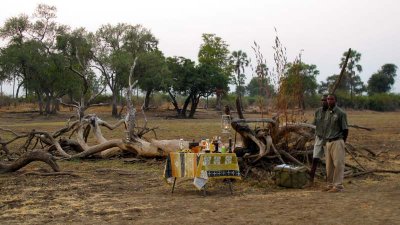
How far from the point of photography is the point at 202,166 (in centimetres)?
783

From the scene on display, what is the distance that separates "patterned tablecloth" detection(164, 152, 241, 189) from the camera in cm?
785

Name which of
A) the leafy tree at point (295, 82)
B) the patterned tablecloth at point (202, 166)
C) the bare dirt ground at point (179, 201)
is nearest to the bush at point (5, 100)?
the bare dirt ground at point (179, 201)

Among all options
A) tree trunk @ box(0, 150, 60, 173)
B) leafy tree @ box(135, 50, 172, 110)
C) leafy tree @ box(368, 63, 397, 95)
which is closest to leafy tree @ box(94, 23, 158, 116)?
leafy tree @ box(135, 50, 172, 110)

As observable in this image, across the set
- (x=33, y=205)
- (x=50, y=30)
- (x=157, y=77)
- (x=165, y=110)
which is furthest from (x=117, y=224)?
(x=165, y=110)

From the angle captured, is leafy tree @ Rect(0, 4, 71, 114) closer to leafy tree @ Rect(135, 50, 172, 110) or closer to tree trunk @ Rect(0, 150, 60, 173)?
leafy tree @ Rect(135, 50, 172, 110)

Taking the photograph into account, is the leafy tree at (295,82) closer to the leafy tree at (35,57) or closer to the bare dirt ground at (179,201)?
the bare dirt ground at (179,201)

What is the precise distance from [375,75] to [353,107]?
87.9ft

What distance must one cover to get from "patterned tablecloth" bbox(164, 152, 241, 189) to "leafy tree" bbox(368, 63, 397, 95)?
83399 mm

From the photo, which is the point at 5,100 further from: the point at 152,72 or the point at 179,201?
the point at 179,201

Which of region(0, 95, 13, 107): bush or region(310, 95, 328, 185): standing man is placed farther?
region(0, 95, 13, 107): bush

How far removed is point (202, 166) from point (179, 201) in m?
0.72

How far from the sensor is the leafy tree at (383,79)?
3383 inches

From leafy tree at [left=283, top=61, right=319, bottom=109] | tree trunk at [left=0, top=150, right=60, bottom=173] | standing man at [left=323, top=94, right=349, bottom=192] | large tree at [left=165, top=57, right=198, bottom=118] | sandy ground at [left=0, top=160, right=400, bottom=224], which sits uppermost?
large tree at [left=165, top=57, right=198, bottom=118]

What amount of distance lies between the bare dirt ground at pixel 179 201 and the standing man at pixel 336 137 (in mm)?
269
